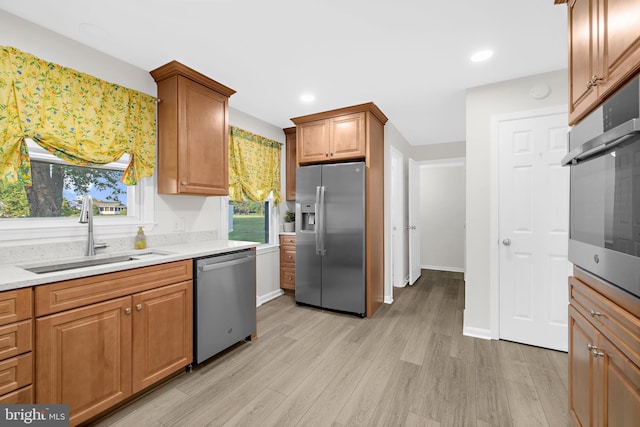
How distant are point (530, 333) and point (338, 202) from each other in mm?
2277

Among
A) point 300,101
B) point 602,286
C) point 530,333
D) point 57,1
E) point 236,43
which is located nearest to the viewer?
point 602,286

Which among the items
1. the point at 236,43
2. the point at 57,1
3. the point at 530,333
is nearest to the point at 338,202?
the point at 236,43

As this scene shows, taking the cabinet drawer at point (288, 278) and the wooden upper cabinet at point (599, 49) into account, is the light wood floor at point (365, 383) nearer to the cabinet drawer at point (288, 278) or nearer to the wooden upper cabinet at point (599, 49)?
the cabinet drawer at point (288, 278)

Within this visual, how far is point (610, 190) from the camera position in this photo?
1.04m

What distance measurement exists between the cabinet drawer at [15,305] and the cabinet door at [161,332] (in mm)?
507

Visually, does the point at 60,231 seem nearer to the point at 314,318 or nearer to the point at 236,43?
the point at 236,43

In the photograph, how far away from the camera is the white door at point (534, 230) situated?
247 centimetres

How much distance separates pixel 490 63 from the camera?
236cm

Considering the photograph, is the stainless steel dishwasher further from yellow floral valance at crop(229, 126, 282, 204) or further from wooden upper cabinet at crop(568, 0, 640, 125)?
wooden upper cabinet at crop(568, 0, 640, 125)

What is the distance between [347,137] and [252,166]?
4.23 feet

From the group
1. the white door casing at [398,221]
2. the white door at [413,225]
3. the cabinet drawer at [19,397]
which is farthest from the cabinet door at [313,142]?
the cabinet drawer at [19,397]

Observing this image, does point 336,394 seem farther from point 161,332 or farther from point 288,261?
point 288,261

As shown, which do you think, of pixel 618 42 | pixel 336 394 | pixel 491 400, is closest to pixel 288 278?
pixel 336 394

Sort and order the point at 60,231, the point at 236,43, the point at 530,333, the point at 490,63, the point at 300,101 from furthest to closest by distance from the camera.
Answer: the point at 300,101 → the point at 530,333 → the point at 490,63 → the point at 236,43 → the point at 60,231
